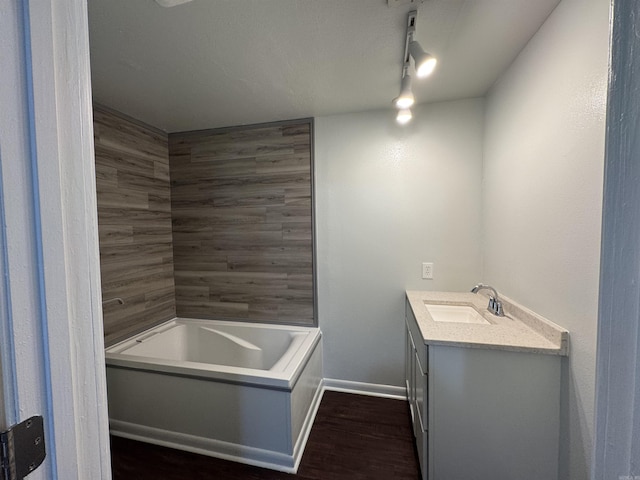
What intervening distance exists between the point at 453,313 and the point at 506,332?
1.61 ft

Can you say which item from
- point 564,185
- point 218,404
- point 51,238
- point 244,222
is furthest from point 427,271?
point 51,238

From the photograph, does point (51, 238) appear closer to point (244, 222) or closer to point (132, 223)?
point (244, 222)

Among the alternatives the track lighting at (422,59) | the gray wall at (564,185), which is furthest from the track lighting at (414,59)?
the gray wall at (564,185)

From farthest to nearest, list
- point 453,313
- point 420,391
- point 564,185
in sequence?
point 453,313
point 420,391
point 564,185

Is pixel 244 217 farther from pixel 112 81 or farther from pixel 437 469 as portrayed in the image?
pixel 437 469

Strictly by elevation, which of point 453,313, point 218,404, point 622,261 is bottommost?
point 218,404

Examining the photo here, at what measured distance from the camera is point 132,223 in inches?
82.4

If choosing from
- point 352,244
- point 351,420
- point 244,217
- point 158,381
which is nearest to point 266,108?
point 244,217

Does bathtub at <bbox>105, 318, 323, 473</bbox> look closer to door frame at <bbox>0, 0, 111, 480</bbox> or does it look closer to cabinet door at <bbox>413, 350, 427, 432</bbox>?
cabinet door at <bbox>413, 350, 427, 432</bbox>

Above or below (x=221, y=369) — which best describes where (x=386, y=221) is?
above

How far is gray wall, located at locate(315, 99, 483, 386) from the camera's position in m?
1.97

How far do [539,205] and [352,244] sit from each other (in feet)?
4.08

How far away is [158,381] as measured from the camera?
166 centimetres

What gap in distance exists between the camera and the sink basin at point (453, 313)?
1.70m
